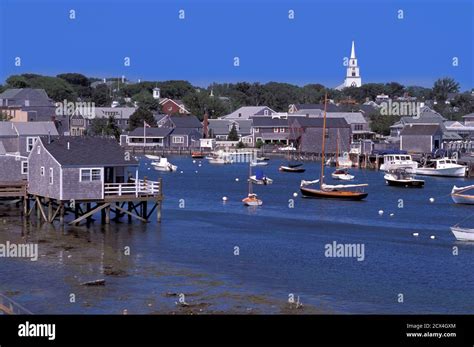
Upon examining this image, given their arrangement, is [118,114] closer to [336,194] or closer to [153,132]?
[153,132]

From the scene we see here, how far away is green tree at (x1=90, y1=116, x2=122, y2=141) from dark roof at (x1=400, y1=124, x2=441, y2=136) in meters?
50.7

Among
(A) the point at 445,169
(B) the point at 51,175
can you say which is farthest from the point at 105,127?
(B) the point at 51,175

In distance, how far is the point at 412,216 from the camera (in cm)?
5747

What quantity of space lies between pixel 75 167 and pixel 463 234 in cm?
2077

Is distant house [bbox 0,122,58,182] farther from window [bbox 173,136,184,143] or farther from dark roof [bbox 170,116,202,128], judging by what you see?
dark roof [bbox 170,116,202,128]

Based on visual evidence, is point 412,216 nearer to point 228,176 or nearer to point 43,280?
point 43,280

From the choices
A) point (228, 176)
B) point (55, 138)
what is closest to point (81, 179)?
point (55, 138)

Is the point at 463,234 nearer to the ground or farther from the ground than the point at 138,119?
nearer to the ground

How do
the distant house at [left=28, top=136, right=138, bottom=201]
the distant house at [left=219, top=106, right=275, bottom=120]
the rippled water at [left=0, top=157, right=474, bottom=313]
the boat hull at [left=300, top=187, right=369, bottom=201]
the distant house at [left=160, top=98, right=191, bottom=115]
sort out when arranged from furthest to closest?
the distant house at [left=160, top=98, right=191, bottom=115], the distant house at [left=219, top=106, right=275, bottom=120], the boat hull at [left=300, top=187, right=369, bottom=201], the distant house at [left=28, top=136, right=138, bottom=201], the rippled water at [left=0, top=157, right=474, bottom=313]

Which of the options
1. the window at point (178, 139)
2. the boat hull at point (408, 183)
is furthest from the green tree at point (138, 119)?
the boat hull at point (408, 183)

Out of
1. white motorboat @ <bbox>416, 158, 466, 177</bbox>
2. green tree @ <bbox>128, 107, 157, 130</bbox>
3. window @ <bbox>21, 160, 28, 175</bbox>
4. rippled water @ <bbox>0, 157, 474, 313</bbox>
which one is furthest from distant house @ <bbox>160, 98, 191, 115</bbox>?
window @ <bbox>21, 160, 28, 175</bbox>

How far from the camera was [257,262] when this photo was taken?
3856 centimetres

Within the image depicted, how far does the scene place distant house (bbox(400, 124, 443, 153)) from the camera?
11925cm

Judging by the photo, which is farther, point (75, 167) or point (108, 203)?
point (108, 203)
